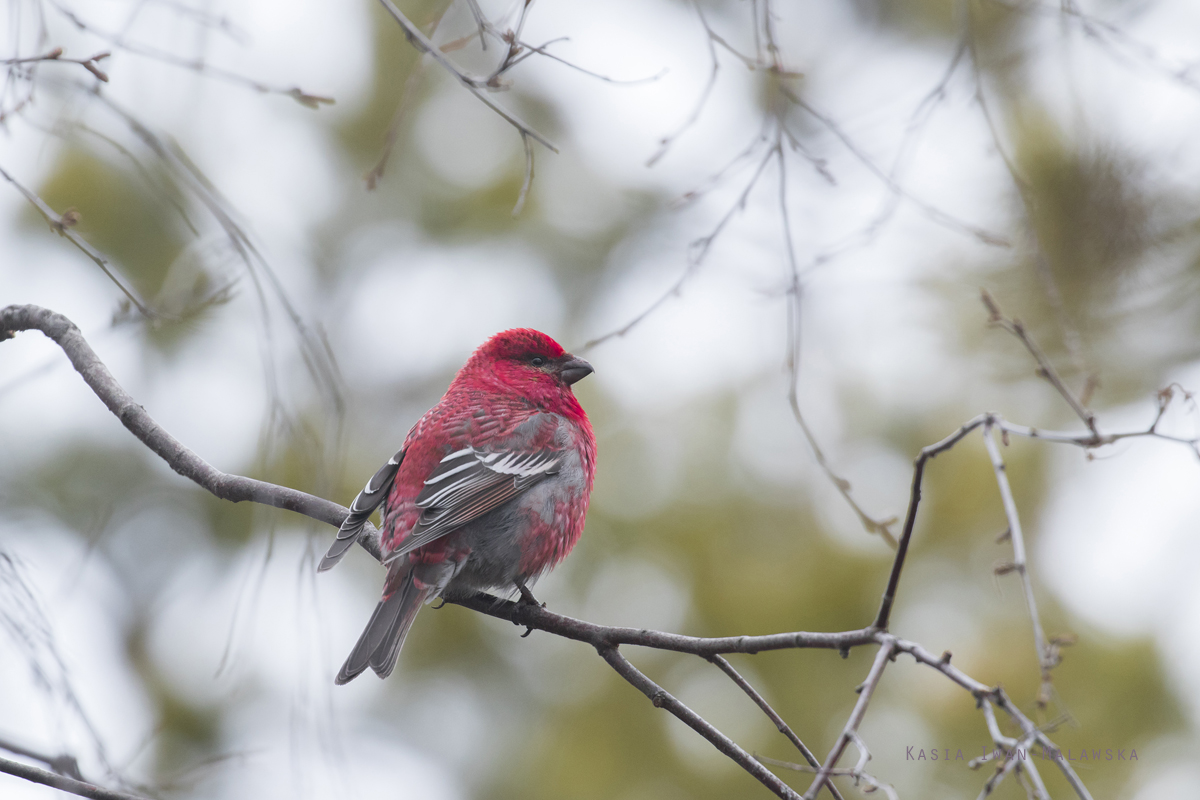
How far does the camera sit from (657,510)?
7547mm

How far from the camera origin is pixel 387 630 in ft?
10.2

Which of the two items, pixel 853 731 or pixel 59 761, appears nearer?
pixel 853 731

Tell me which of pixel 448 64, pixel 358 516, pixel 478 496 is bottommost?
pixel 358 516

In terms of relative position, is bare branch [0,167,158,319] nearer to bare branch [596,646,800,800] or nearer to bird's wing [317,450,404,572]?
bird's wing [317,450,404,572]

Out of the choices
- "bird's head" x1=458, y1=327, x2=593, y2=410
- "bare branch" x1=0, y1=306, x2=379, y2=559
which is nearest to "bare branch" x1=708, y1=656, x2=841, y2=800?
"bare branch" x1=0, y1=306, x2=379, y2=559

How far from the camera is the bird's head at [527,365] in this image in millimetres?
4285

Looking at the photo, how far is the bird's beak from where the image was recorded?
14.2 ft

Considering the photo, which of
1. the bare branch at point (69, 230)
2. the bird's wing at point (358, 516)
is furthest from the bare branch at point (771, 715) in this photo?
the bare branch at point (69, 230)

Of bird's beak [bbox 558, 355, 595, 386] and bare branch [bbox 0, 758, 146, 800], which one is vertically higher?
bird's beak [bbox 558, 355, 595, 386]

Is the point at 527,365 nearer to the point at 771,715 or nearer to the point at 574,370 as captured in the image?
the point at 574,370

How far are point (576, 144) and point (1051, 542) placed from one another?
16.9 feet

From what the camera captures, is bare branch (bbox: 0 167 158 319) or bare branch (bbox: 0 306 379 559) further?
bare branch (bbox: 0 306 379 559)

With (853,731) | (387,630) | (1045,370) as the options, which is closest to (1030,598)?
(853,731)

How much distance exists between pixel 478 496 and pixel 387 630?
2.06 ft
